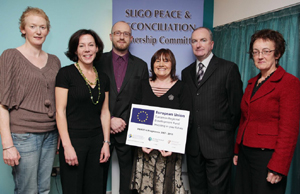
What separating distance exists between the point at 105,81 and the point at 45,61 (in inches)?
21.3

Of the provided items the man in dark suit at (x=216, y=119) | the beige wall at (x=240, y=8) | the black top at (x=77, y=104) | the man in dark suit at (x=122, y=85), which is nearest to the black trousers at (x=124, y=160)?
the man in dark suit at (x=122, y=85)

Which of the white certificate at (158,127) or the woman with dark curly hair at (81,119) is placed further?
the white certificate at (158,127)

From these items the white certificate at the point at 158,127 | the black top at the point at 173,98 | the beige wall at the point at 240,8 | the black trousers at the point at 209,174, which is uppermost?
the beige wall at the point at 240,8

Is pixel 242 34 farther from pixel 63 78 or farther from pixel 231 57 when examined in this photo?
pixel 63 78

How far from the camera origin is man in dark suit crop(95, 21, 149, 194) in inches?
89.4

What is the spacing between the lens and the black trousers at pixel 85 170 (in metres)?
1.79

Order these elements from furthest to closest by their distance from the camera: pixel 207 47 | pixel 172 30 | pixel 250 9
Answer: pixel 172 30, pixel 250 9, pixel 207 47

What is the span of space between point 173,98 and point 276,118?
0.83 metres

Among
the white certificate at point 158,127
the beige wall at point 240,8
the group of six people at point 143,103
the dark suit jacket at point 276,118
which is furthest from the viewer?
the beige wall at point 240,8

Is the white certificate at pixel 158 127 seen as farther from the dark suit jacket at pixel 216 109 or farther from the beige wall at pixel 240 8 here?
the beige wall at pixel 240 8

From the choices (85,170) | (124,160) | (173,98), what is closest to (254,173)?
(173,98)

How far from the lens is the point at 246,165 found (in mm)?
1779

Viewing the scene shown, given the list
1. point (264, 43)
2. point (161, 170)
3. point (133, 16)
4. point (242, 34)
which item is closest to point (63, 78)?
point (161, 170)

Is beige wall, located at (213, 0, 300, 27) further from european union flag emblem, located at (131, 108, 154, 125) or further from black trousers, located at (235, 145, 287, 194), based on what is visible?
european union flag emblem, located at (131, 108, 154, 125)
